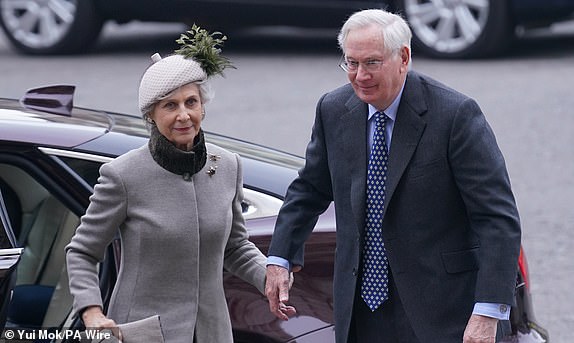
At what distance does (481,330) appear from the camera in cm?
349

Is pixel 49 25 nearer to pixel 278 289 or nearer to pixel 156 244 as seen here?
pixel 278 289

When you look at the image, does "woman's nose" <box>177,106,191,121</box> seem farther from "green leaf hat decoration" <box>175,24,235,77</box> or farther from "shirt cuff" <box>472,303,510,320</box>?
"shirt cuff" <box>472,303,510,320</box>

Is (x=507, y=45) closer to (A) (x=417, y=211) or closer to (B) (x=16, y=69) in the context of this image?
(B) (x=16, y=69)

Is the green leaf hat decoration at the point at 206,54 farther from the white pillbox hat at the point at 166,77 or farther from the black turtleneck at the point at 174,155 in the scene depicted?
the black turtleneck at the point at 174,155

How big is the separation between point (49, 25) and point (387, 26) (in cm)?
907

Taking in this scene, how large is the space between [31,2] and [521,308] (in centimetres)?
866

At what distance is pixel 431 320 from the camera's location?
11.9ft

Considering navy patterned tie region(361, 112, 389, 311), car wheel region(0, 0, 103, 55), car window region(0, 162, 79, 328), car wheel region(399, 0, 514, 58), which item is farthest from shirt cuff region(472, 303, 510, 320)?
car wheel region(0, 0, 103, 55)

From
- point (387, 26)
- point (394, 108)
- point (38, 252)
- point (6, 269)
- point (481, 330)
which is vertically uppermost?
point (387, 26)

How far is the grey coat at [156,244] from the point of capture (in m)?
3.49

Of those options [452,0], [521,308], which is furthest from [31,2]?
[521,308]

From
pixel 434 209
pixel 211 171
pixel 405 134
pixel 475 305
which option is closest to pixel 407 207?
pixel 434 209

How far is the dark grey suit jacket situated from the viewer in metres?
3.51

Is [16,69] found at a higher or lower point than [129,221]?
lower
